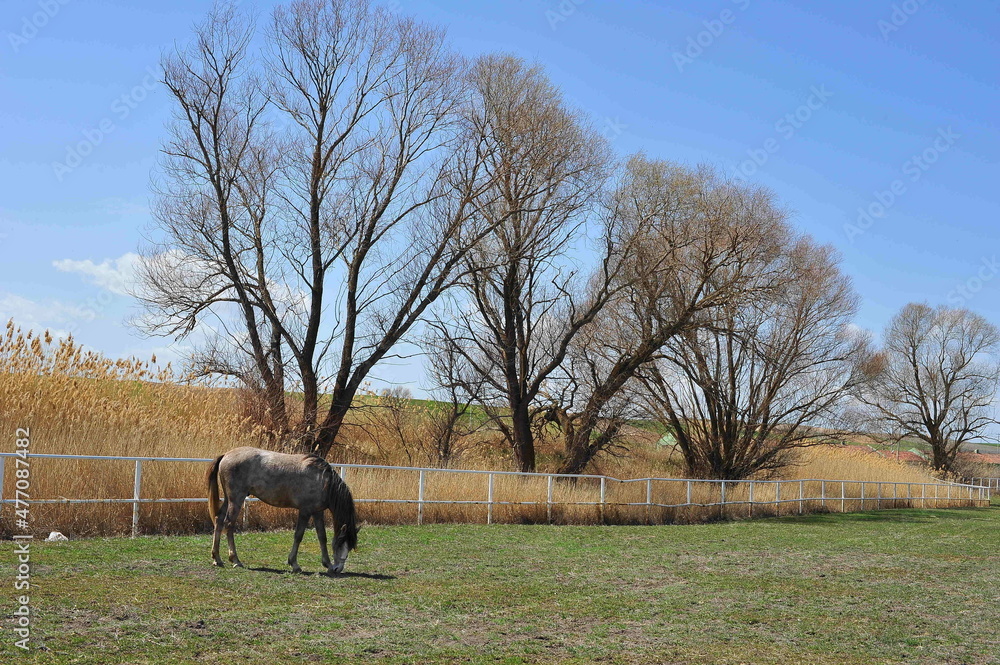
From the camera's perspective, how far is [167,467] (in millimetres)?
15133

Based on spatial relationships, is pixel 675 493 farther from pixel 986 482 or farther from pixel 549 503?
pixel 986 482

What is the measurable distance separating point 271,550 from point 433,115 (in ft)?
56.0

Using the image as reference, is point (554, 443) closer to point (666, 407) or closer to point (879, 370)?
point (666, 407)

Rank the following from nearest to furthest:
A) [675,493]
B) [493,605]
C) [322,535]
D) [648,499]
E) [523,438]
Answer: [493,605] < [322,535] < [648,499] < [675,493] < [523,438]

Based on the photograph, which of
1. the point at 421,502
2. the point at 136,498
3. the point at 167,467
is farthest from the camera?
the point at 421,502

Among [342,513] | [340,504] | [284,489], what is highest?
[284,489]

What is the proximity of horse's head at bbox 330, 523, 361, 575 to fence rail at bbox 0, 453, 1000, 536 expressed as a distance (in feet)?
13.3

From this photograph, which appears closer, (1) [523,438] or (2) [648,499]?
(2) [648,499]

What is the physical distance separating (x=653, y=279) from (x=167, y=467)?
63.3ft

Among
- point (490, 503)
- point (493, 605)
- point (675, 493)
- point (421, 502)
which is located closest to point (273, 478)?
point (493, 605)

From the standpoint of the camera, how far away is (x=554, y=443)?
35469 mm

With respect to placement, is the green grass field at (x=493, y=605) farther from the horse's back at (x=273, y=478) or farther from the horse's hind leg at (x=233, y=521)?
the horse's back at (x=273, y=478)

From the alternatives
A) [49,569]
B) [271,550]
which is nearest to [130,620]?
[49,569]

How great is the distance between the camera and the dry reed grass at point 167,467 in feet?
45.4
